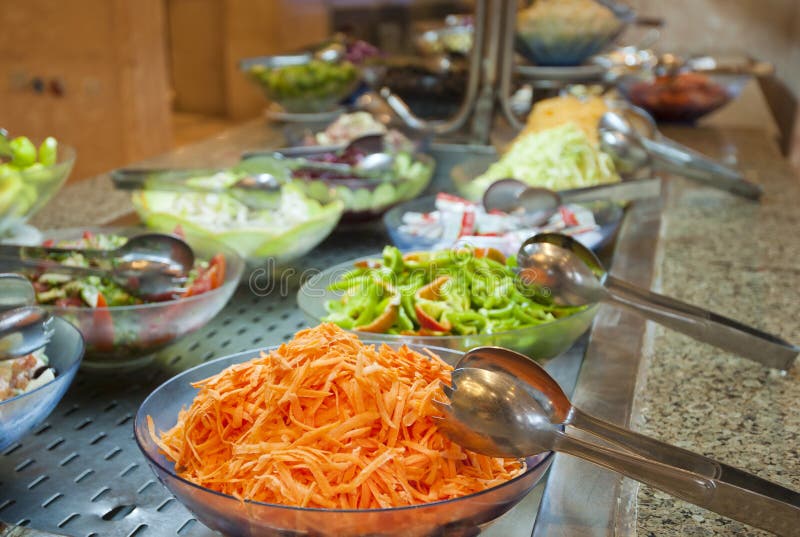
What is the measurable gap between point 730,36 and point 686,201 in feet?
7.86

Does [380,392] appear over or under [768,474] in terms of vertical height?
over

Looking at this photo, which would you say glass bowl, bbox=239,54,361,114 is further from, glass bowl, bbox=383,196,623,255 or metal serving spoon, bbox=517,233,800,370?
metal serving spoon, bbox=517,233,800,370

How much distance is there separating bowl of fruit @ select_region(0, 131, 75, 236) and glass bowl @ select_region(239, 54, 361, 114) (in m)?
1.05

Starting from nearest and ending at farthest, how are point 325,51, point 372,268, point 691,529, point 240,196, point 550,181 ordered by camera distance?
point 691,529, point 372,268, point 240,196, point 550,181, point 325,51

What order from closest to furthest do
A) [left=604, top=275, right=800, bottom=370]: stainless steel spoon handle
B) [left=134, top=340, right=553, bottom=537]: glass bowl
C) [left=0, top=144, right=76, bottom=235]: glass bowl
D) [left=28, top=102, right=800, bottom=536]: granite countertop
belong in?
[left=134, top=340, right=553, bottom=537]: glass bowl, [left=28, top=102, right=800, bottom=536]: granite countertop, [left=604, top=275, right=800, bottom=370]: stainless steel spoon handle, [left=0, top=144, right=76, bottom=235]: glass bowl

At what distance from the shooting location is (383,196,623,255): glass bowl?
1178 millimetres

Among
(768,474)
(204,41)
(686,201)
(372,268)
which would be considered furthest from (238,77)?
(768,474)

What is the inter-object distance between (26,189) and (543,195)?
77cm

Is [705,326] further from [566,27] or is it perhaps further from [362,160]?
[566,27]

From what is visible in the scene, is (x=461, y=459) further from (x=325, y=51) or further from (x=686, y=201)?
(x=325, y=51)

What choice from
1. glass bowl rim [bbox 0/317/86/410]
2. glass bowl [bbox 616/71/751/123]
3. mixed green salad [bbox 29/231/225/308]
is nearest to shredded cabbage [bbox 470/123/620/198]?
mixed green salad [bbox 29/231/225/308]

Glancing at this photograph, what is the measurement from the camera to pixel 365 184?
4.39ft

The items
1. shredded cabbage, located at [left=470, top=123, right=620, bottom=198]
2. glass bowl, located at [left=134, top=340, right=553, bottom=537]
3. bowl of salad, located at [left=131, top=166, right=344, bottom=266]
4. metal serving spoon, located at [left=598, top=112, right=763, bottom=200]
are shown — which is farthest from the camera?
metal serving spoon, located at [left=598, top=112, right=763, bottom=200]

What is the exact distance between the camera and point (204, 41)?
657 centimetres
